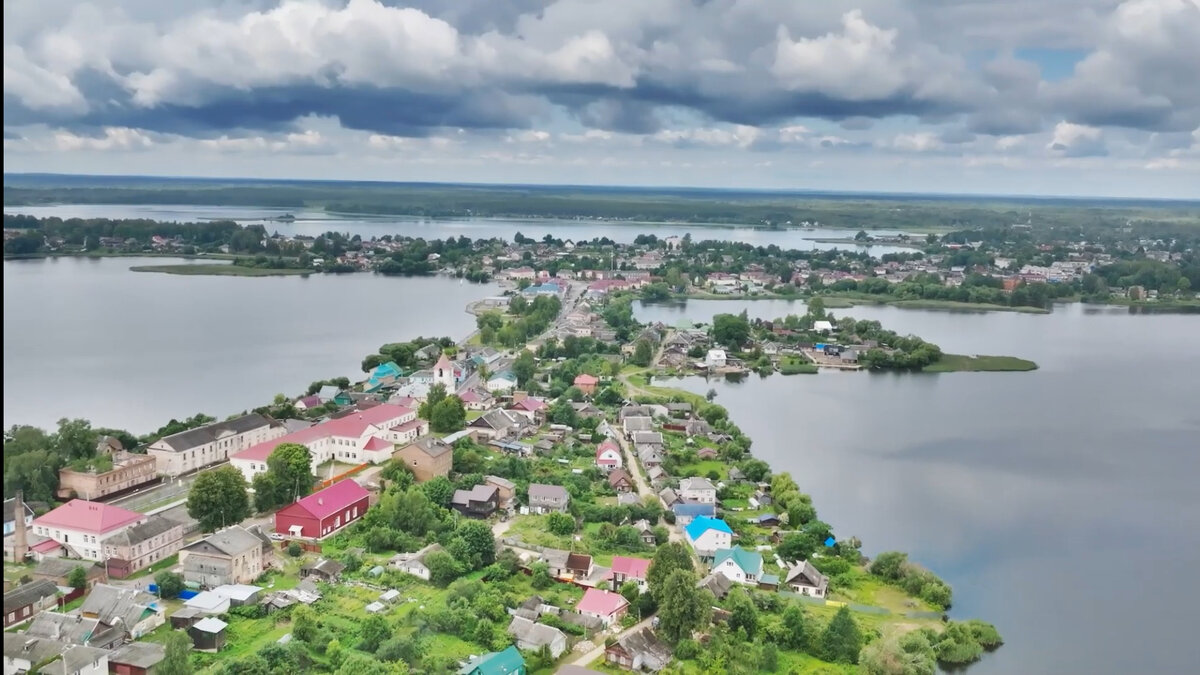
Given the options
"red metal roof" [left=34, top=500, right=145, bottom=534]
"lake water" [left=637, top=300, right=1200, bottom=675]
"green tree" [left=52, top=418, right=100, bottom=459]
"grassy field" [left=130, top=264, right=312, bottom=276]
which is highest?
"grassy field" [left=130, top=264, right=312, bottom=276]

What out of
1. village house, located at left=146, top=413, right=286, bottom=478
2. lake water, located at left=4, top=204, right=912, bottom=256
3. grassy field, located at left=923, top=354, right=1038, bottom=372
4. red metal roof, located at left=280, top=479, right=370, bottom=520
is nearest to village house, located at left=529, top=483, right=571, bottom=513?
red metal roof, located at left=280, top=479, right=370, bottom=520

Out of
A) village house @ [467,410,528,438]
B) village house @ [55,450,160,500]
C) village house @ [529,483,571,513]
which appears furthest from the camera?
village house @ [467,410,528,438]

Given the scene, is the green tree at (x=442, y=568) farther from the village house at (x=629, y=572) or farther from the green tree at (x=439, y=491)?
the green tree at (x=439, y=491)

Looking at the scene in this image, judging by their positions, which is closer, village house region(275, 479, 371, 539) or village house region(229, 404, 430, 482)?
village house region(275, 479, 371, 539)

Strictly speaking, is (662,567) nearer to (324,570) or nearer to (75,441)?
(324,570)

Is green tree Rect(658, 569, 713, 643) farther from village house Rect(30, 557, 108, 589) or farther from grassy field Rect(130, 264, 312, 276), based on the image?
grassy field Rect(130, 264, 312, 276)

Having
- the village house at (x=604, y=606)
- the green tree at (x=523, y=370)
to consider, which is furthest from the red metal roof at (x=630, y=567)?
the green tree at (x=523, y=370)
